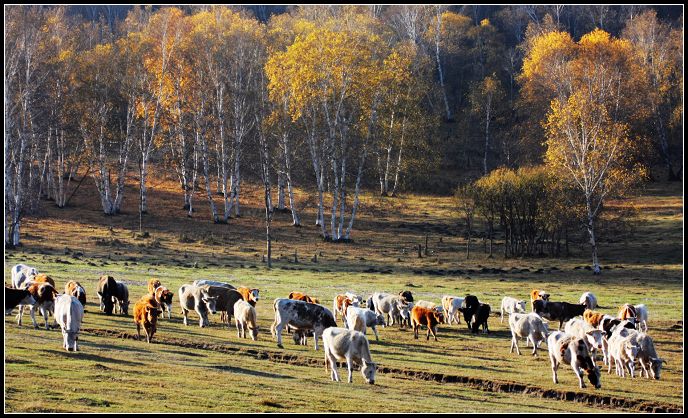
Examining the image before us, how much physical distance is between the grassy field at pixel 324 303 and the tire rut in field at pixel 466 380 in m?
0.05

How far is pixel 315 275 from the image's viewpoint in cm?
5188

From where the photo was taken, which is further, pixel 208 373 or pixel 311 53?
pixel 311 53

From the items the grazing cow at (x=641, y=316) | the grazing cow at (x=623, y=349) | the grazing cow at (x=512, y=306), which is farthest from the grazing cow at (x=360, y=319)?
the grazing cow at (x=641, y=316)

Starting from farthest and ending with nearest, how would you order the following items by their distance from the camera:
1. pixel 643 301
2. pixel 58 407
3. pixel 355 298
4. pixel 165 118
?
pixel 165 118
pixel 643 301
pixel 355 298
pixel 58 407

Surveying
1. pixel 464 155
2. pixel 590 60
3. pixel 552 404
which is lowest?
pixel 552 404

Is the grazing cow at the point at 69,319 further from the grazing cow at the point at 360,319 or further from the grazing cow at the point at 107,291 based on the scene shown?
the grazing cow at the point at 360,319

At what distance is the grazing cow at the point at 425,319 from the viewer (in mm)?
31219

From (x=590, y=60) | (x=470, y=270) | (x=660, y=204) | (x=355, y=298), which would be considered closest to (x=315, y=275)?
(x=470, y=270)

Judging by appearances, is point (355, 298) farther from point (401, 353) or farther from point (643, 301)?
point (643, 301)

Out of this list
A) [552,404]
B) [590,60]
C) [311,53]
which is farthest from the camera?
[590,60]

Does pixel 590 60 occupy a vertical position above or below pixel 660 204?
above

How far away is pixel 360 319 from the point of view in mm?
29312

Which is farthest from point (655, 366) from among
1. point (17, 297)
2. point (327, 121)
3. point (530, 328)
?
point (327, 121)

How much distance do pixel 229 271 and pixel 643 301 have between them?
2297 centimetres
